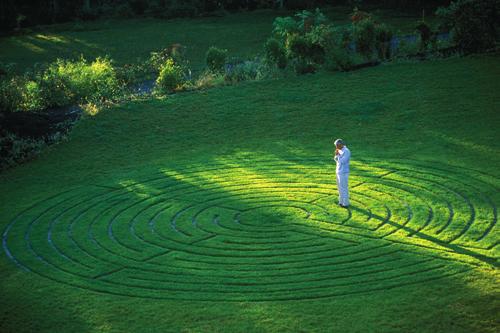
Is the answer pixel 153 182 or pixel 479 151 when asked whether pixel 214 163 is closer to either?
pixel 153 182

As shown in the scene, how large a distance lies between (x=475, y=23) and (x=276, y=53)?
9.56m

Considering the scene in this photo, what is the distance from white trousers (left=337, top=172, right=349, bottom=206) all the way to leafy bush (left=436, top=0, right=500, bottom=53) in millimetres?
17180

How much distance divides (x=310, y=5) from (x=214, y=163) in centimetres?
3327

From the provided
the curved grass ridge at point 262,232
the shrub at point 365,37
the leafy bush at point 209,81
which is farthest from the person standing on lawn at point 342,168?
the shrub at point 365,37

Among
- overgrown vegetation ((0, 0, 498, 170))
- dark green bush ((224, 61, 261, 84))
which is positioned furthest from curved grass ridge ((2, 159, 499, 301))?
dark green bush ((224, 61, 261, 84))

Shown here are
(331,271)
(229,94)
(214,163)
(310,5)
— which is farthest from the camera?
(310,5)

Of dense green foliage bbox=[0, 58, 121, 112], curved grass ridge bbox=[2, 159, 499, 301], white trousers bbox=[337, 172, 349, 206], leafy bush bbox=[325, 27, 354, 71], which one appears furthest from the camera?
leafy bush bbox=[325, 27, 354, 71]

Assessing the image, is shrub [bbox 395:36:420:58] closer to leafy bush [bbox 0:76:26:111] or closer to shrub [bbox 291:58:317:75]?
shrub [bbox 291:58:317:75]

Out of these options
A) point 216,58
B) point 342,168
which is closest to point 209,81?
point 216,58

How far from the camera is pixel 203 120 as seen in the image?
26578 mm

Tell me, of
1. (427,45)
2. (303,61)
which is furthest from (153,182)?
(427,45)

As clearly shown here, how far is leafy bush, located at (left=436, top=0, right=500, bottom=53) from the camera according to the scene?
1227 inches

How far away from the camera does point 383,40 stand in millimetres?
32125

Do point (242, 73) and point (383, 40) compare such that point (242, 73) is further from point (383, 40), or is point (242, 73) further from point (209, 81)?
point (383, 40)
